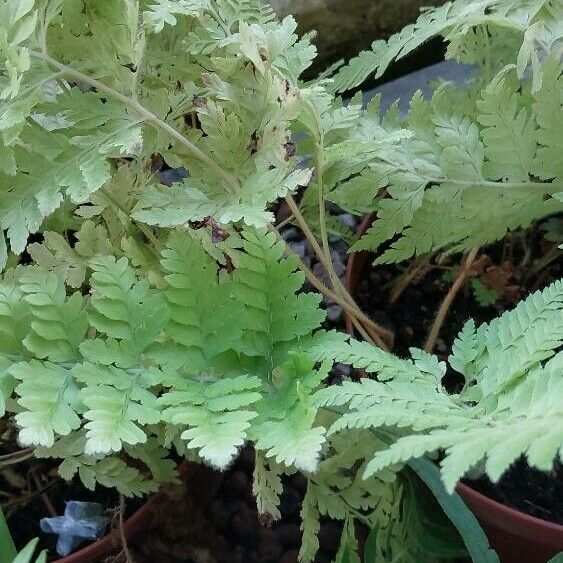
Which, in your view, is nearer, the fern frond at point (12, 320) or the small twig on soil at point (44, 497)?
the fern frond at point (12, 320)

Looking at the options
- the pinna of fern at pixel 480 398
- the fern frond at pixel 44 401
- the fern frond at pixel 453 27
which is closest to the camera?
the pinna of fern at pixel 480 398

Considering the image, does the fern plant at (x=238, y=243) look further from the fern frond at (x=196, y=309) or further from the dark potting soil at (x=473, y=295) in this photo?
the dark potting soil at (x=473, y=295)

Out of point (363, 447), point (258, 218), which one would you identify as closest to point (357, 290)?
point (363, 447)

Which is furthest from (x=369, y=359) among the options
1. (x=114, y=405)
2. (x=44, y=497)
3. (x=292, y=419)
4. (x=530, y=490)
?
(x=44, y=497)

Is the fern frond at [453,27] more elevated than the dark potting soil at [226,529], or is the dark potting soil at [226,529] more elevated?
the fern frond at [453,27]

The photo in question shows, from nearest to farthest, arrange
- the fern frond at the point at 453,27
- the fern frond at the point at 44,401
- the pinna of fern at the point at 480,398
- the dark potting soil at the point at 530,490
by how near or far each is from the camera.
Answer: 1. the pinna of fern at the point at 480,398
2. the fern frond at the point at 44,401
3. the fern frond at the point at 453,27
4. the dark potting soil at the point at 530,490

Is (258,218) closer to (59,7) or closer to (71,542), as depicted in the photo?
(59,7)

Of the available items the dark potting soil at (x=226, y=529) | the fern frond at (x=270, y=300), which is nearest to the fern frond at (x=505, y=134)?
the fern frond at (x=270, y=300)
